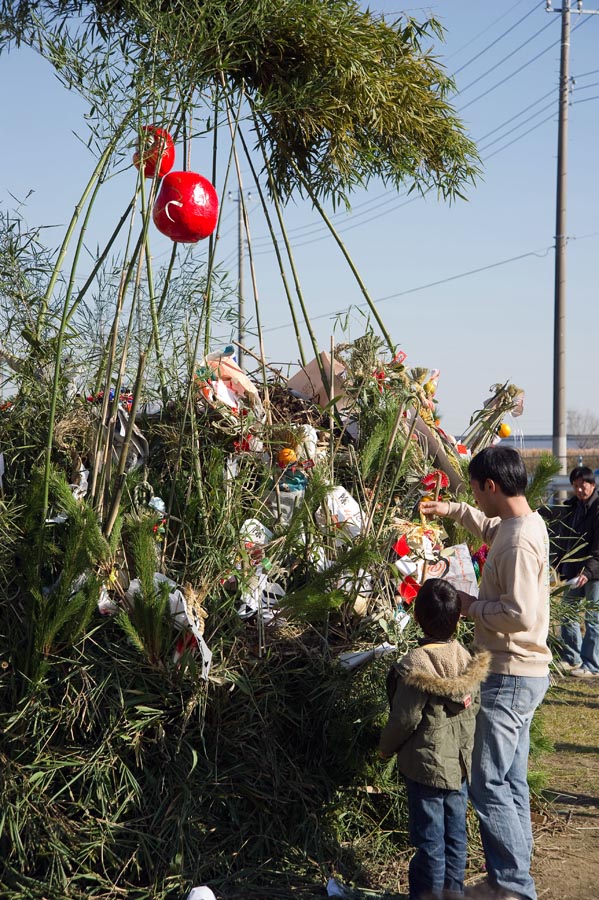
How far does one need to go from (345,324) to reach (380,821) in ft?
6.78

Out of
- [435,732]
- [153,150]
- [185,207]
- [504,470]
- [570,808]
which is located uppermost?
[153,150]

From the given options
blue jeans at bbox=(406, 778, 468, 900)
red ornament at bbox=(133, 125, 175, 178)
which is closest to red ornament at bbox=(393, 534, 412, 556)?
blue jeans at bbox=(406, 778, 468, 900)

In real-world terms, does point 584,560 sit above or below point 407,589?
above

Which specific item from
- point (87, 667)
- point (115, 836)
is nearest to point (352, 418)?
point (87, 667)

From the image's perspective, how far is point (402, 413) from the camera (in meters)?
3.68

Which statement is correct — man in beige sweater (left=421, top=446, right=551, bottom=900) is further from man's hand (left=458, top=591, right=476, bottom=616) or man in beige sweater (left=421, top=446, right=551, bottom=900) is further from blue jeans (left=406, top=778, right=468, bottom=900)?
blue jeans (left=406, top=778, right=468, bottom=900)

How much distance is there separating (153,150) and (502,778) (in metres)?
2.47

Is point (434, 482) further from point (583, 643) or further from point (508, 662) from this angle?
point (583, 643)

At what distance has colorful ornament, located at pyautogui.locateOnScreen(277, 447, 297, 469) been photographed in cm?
348

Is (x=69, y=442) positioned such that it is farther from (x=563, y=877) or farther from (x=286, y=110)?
(x=563, y=877)

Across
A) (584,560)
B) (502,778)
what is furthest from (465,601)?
(584,560)

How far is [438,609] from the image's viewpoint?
2.73 m

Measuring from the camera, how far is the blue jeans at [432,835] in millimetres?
2682

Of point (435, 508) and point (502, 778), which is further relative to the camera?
point (435, 508)
